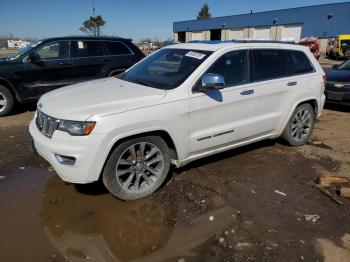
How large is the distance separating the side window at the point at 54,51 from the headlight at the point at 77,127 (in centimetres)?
536

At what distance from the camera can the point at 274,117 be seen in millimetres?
5289

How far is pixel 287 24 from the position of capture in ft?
165

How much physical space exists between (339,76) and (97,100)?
299 inches

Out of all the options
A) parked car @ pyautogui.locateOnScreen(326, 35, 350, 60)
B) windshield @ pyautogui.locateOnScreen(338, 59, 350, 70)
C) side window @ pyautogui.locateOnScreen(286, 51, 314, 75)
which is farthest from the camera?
parked car @ pyautogui.locateOnScreen(326, 35, 350, 60)

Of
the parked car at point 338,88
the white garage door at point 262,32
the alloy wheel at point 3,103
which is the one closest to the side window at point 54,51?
the alloy wheel at point 3,103

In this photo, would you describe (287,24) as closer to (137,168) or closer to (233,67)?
A: (233,67)

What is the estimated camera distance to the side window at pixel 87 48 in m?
8.67

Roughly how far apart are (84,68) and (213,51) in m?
5.03

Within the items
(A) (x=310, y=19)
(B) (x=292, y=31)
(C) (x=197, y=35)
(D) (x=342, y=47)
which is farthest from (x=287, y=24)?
(C) (x=197, y=35)

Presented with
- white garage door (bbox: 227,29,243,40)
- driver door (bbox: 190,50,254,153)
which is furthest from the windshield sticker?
white garage door (bbox: 227,29,243,40)

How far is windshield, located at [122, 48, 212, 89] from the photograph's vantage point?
440 centimetres

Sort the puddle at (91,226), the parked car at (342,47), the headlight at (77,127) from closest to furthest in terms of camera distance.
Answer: the puddle at (91,226)
the headlight at (77,127)
the parked car at (342,47)

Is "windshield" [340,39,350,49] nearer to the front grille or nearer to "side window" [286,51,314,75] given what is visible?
"side window" [286,51,314,75]

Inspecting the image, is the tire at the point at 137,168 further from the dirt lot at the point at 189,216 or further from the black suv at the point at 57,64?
the black suv at the point at 57,64
